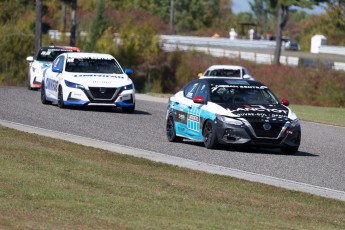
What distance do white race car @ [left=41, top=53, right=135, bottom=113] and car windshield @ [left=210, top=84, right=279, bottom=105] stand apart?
7.87 meters

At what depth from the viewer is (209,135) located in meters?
21.0

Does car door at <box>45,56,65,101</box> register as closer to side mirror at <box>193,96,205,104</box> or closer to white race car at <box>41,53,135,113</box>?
white race car at <box>41,53,135,113</box>

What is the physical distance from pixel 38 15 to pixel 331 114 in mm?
21241

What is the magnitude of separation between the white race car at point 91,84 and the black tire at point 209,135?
8.25m

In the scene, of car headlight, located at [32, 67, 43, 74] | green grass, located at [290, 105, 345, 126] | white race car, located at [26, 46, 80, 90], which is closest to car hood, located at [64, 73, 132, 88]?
green grass, located at [290, 105, 345, 126]

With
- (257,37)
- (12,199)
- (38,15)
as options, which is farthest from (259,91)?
(257,37)

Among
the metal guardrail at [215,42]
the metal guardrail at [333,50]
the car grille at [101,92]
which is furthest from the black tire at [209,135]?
the metal guardrail at [333,50]

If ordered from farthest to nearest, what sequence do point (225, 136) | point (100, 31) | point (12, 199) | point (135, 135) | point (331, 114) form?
point (100, 31)
point (331, 114)
point (135, 135)
point (225, 136)
point (12, 199)

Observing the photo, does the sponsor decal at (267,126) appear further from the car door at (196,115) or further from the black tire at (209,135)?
the car door at (196,115)

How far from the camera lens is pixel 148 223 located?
1091 cm

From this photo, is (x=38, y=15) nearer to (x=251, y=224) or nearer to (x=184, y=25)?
(x=251, y=224)

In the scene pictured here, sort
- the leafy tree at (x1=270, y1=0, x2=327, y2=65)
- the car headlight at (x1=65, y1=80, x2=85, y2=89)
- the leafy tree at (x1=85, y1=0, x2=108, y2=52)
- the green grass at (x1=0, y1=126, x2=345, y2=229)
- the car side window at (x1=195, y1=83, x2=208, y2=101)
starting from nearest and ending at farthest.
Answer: the green grass at (x1=0, y1=126, x2=345, y2=229) < the car side window at (x1=195, y1=83, x2=208, y2=101) < the car headlight at (x1=65, y1=80, x2=85, y2=89) < the leafy tree at (x1=85, y1=0, x2=108, y2=52) < the leafy tree at (x1=270, y1=0, x2=327, y2=65)

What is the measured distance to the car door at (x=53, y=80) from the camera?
30.3 m

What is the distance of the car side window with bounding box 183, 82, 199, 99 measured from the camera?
22.2 meters
